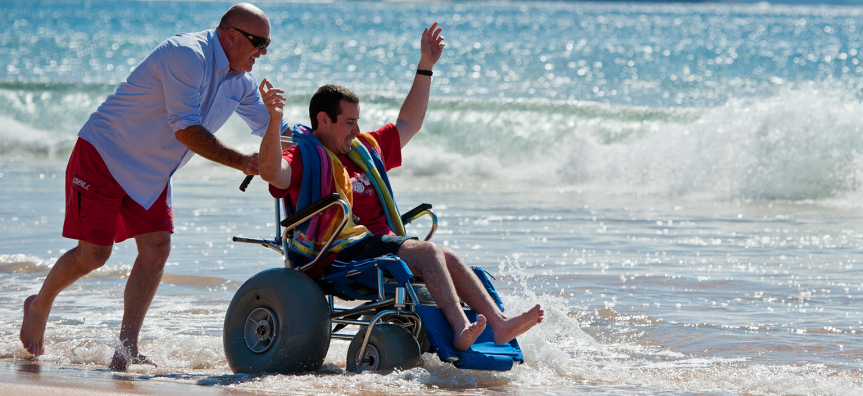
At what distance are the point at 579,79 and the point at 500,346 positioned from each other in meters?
19.0

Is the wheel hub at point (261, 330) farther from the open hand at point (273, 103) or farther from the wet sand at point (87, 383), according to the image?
the open hand at point (273, 103)

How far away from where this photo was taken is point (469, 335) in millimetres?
3703

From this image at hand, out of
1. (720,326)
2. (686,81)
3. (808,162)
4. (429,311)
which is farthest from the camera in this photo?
(686,81)

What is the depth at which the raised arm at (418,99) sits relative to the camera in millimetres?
4602

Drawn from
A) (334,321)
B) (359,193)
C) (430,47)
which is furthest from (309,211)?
(430,47)

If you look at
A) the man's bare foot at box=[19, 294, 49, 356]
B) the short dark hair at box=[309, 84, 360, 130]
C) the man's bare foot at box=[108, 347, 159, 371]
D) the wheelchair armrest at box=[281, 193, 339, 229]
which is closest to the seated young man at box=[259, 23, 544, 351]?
the short dark hair at box=[309, 84, 360, 130]

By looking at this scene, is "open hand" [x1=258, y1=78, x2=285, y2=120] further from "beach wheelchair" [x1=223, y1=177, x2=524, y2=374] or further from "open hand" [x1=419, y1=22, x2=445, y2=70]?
"open hand" [x1=419, y1=22, x2=445, y2=70]

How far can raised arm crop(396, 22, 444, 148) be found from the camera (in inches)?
181

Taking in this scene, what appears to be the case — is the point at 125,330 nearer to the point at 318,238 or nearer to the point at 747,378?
the point at 318,238

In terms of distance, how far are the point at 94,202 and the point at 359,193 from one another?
1127mm

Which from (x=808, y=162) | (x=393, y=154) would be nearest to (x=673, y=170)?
(x=808, y=162)

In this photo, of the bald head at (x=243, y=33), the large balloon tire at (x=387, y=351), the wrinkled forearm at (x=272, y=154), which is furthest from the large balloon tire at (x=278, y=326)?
the bald head at (x=243, y=33)

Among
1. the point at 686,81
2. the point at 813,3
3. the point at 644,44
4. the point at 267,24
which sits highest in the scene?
the point at 813,3

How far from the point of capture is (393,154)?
4516mm
